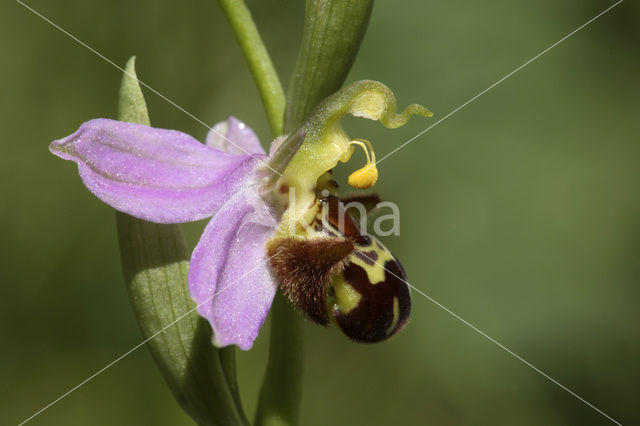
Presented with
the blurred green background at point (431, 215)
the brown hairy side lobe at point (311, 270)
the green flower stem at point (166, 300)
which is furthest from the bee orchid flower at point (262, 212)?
the blurred green background at point (431, 215)

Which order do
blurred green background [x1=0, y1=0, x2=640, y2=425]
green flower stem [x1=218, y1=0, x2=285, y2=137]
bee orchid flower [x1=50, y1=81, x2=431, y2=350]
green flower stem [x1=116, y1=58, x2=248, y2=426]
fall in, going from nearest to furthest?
bee orchid flower [x1=50, y1=81, x2=431, y2=350]
green flower stem [x1=116, y1=58, x2=248, y2=426]
green flower stem [x1=218, y1=0, x2=285, y2=137]
blurred green background [x1=0, y1=0, x2=640, y2=425]

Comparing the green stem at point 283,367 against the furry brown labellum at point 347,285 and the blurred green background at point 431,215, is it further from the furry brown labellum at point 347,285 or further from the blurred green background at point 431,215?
the blurred green background at point 431,215

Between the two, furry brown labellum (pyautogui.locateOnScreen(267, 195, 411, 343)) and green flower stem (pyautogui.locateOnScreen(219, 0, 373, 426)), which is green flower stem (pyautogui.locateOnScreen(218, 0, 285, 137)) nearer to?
green flower stem (pyautogui.locateOnScreen(219, 0, 373, 426))

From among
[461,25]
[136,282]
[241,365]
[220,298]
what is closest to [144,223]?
[136,282]

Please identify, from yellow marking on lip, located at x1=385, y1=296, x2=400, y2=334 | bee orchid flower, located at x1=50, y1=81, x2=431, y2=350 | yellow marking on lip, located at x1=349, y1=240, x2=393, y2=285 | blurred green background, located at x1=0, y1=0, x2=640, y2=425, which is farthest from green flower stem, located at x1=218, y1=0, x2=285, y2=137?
blurred green background, located at x1=0, y1=0, x2=640, y2=425

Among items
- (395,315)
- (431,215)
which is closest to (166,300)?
(395,315)

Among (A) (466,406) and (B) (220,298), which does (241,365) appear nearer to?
(A) (466,406)

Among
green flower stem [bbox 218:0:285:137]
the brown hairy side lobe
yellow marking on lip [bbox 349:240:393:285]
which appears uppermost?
green flower stem [bbox 218:0:285:137]
